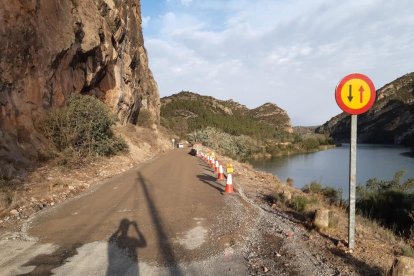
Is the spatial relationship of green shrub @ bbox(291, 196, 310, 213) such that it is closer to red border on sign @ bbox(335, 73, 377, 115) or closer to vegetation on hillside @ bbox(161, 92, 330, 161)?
red border on sign @ bbox(335, 73, 377, 115)

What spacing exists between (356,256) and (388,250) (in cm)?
88

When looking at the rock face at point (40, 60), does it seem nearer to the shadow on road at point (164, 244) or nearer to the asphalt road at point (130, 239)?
the asphalt road at point (130, 239)

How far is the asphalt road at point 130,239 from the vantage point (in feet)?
18.1

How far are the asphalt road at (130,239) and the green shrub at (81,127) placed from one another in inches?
261

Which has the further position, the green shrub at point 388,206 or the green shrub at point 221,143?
the green shrub at point 221,143

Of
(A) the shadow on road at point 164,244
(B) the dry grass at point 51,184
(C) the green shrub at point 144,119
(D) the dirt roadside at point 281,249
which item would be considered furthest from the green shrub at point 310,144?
(D) the dirt roadside at point 281,249

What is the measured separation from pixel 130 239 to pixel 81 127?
511 inches

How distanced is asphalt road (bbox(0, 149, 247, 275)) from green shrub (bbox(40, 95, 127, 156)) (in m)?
6.64

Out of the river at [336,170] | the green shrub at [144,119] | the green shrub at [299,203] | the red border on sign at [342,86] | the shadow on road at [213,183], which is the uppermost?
the green shrub at [144,119]

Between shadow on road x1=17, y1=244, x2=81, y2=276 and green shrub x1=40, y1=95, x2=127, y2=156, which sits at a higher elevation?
green shrub x1=40, y1=95, x2=127, y2=156

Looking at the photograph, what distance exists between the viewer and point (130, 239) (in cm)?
694

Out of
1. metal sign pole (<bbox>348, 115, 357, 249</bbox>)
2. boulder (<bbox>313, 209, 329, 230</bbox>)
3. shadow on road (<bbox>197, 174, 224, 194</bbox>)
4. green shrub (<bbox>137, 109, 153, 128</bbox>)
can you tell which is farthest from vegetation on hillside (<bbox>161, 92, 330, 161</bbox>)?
metal sign pole (<bbox>348, 115, 357, 249</bbox>)

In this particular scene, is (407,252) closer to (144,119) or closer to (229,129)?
(144,119)

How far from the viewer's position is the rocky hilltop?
15584 centimetres
